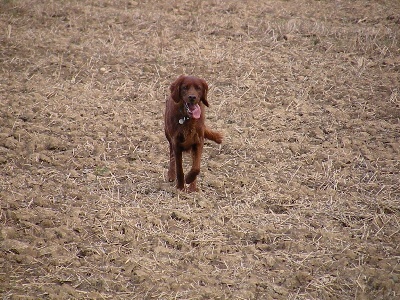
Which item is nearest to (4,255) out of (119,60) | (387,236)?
(387,236)

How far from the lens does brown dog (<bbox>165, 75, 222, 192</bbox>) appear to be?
19.6ft

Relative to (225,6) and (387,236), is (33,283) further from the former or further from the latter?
(225,6)

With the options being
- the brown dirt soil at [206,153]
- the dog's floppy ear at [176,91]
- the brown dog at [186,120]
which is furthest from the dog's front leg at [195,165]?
the dog's floppy ear at [176,91]

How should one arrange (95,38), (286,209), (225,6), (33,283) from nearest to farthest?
1. (33,283)
2. (286,209)
3. (95,38)
4. (225,6)

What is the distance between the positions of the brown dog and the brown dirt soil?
311 mm

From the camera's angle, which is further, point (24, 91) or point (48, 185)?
point (24, 91)

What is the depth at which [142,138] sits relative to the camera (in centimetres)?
746

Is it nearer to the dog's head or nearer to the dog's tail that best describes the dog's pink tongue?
the dog's head

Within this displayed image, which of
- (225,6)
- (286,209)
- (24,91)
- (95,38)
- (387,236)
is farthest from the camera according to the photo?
(225,6)

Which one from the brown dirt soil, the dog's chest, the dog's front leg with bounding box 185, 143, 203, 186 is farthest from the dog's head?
the brown dirt soil

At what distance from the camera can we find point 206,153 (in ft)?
23.7

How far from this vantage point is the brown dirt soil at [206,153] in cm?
522

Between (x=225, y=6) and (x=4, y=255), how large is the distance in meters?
7.34

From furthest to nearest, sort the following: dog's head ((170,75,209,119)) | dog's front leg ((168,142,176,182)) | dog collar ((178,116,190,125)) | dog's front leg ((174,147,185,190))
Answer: dog's front leg ((168,142,176,182))
dog's front leg ((174,147,185,190))
dog collar ((178,116,190,125))
dog's head ((170,75,209,119))
